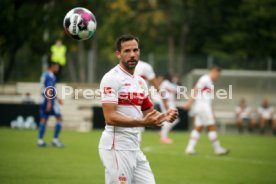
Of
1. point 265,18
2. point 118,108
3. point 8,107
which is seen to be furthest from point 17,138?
point 265,18

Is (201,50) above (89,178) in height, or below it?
above

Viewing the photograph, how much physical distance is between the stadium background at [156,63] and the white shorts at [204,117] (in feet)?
3.45

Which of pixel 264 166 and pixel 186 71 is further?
pixel 186 71

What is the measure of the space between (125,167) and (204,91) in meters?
10.9

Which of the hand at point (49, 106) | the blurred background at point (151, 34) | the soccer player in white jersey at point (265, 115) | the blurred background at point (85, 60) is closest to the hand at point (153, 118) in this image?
the hand at point (49, 106)

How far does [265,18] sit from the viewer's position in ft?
155

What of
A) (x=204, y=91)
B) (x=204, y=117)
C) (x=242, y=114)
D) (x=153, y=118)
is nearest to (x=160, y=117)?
(x=153, y=118)

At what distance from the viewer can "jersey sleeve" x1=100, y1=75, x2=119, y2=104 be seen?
7578mm

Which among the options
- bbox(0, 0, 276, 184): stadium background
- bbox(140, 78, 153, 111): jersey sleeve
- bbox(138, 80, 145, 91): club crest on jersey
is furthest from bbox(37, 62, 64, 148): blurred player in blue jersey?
bbox(138, 80, 145, 91): club crest on jersey

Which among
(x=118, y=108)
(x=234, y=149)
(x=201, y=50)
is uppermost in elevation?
(x=201, y=50)

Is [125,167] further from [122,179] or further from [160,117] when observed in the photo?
[160,117]

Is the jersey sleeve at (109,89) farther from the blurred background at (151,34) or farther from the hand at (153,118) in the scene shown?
the blurred background at (151,34)

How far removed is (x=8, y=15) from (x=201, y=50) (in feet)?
77.0

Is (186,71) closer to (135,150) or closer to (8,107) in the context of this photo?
(8,107)
